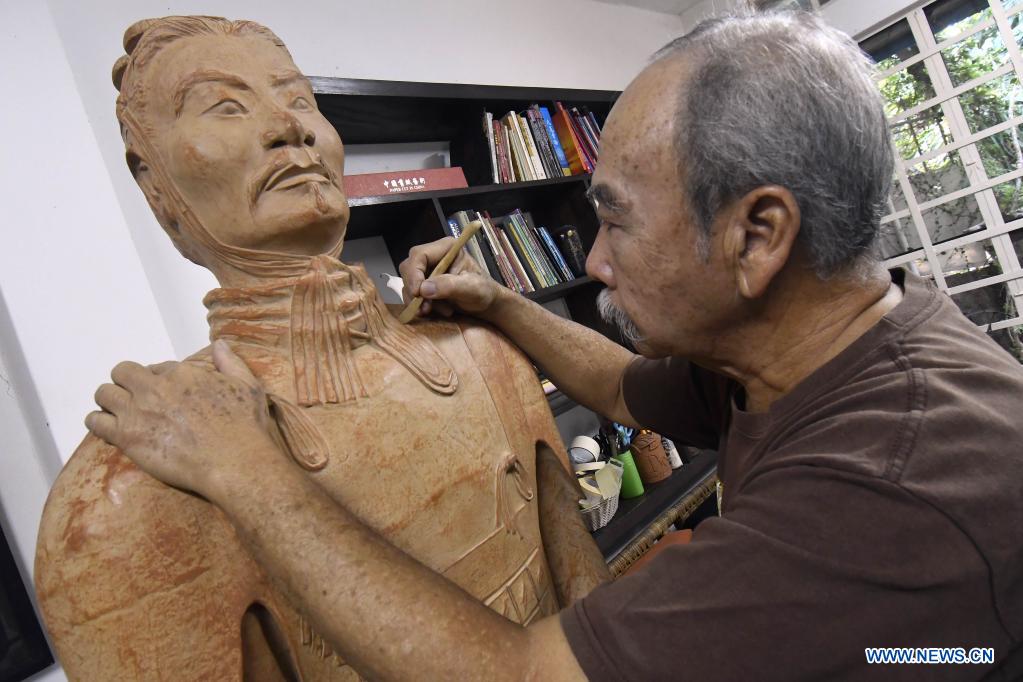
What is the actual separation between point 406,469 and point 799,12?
3.14 feet

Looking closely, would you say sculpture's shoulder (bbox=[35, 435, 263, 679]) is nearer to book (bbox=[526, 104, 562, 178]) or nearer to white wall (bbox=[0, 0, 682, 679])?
white wall (bbox=[0, 0, 682, 679])

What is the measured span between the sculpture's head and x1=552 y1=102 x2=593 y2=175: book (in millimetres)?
2108

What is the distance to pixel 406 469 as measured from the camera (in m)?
0.95

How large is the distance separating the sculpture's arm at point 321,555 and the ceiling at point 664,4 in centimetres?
416

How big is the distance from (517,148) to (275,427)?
2.23m

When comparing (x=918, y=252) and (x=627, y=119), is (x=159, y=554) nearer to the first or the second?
(x=627, y=119)

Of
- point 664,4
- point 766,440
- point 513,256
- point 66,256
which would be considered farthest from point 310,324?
point 664,4

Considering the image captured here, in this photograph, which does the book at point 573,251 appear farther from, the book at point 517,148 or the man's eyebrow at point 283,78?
the man's eyebrow at point 283,78

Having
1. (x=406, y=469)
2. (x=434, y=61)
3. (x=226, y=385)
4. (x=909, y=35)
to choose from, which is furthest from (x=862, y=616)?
(x=909, y=35)

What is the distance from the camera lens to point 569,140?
119 inches

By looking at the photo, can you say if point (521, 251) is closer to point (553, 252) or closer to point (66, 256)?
point (553, 252)

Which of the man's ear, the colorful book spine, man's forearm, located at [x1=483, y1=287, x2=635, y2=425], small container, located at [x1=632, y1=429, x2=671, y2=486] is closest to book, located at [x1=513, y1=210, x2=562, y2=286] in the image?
the colorful book spine

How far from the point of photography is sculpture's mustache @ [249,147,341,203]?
986mm

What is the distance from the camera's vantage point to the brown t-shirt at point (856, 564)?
28.0 inches
